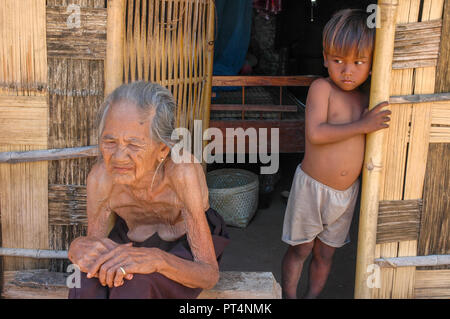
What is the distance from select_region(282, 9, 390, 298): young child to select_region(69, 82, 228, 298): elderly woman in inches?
28.8

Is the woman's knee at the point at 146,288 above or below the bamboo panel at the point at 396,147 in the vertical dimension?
below

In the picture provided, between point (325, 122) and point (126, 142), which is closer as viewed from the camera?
point (126, 142)

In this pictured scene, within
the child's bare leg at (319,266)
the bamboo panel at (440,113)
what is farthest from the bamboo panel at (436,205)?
the child's bare leg at (319,266)

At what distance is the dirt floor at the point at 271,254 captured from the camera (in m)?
3.19

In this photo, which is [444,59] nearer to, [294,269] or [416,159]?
[416,159]

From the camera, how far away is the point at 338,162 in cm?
254

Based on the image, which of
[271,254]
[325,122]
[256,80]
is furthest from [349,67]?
[256,80]

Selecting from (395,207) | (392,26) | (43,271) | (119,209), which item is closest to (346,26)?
(392,26)

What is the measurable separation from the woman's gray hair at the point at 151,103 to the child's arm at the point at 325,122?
0.98 m

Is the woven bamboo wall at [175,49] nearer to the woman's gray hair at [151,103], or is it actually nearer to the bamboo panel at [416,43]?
the woman's gray hair at [151,103]

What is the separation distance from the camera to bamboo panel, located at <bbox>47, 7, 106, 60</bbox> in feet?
7.73

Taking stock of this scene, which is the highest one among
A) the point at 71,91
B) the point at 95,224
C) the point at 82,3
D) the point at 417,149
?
the point at 82,3

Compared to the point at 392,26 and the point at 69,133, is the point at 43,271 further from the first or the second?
the point at 392,26

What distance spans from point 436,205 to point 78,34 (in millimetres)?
2134
